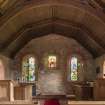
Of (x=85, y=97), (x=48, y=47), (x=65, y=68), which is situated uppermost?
(x=48, y=47)

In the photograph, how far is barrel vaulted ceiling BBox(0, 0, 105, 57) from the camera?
49.3 feet

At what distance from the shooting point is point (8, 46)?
20312mm

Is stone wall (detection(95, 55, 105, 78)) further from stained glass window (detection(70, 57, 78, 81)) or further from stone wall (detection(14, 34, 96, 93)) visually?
stained glass window (detection(70, 57, 78, 81))

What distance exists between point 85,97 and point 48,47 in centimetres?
698

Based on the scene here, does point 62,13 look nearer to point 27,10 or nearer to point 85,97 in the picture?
point 27,10

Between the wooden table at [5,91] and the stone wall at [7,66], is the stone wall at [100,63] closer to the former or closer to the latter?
the stone wall at [7,66]

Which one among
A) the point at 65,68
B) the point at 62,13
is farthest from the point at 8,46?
the point at 65,68

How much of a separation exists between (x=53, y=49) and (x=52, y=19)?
5.67 metres

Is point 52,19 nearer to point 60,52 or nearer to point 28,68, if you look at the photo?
point 60,52

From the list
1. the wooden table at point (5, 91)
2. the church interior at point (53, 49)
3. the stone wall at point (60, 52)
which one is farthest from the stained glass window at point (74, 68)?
the wooden table at point (5, 91)

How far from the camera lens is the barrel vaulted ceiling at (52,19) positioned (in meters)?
15.0

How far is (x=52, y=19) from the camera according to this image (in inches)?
769

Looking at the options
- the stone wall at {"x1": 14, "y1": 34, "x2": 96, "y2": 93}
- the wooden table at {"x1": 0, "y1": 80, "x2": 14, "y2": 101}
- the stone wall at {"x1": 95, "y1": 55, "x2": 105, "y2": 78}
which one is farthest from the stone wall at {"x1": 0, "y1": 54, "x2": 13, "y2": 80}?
the wooden table at {"x1": 0, "y1": 80, "x2": 14, "y2": 101}

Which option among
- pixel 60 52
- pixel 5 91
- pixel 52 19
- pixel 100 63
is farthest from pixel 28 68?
pixel 5 91
